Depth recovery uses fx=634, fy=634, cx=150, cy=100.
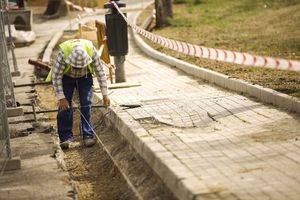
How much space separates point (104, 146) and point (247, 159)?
9.13ft

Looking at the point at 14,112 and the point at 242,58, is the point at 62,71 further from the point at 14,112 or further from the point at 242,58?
the point at 242,58

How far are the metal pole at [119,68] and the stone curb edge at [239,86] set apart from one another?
4.91 ft

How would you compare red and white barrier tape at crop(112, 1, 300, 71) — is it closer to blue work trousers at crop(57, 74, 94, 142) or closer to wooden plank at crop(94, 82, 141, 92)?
wooden plank at crop(94, 82, 141, 92)

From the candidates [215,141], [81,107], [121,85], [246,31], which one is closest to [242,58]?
[215,141]

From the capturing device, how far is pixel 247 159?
6273 millimetres

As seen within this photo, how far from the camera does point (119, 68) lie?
12.2m

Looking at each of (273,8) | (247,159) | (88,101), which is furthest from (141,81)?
(273,8)

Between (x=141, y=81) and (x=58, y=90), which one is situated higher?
(x=58, y=90)

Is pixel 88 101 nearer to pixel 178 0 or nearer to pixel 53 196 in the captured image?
pixel 53 196

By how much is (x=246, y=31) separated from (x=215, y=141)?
11898 millimetres

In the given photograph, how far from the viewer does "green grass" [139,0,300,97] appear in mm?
11367

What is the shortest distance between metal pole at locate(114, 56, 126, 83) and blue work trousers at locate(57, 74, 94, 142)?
3.26m

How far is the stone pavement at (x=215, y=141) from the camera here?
5465mm

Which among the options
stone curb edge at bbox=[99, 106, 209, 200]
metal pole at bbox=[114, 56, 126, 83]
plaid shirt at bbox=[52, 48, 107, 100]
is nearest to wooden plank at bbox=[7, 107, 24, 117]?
plaid shirt at bbox=[52, 48, 107, 100]
